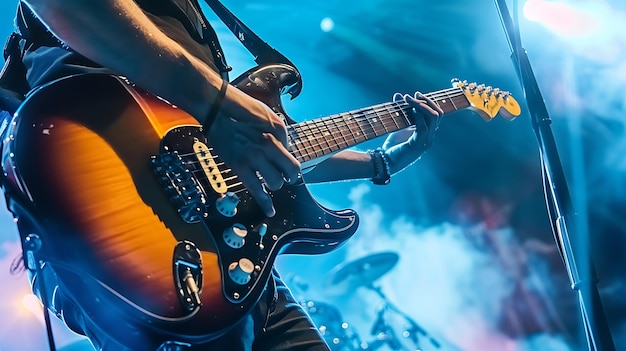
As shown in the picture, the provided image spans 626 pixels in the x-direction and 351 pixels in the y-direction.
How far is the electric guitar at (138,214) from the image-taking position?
2.94 feet

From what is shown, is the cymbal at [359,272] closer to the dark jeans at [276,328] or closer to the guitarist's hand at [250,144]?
the dark jeans at [276,328]

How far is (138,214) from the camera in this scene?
3.27 ft

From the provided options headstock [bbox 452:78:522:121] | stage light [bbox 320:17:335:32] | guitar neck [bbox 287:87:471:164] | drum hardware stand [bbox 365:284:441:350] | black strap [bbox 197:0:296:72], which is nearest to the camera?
guitar neck [bbox 287:87:471:164]

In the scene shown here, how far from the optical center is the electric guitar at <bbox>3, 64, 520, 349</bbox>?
896 mm

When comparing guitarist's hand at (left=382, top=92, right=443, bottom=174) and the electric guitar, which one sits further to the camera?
guitarist's hand at (left=382, top=92, right=443, bottom=174)

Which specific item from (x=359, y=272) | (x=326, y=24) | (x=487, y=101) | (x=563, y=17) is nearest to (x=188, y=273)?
(x=487, y=101)

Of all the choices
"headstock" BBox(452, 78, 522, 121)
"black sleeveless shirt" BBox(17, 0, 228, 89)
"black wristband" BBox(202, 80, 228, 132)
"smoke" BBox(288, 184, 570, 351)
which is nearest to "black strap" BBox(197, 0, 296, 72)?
"black sleeveless shirt" BBox(17, 0, 228, 89)

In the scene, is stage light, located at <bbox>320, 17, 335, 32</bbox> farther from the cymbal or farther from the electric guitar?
the electric guitar

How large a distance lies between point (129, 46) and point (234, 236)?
1.35 feet

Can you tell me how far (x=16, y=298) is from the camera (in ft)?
7.45

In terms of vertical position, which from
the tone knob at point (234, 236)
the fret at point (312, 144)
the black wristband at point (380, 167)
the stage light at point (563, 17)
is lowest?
the tone knob at point (234, 236)

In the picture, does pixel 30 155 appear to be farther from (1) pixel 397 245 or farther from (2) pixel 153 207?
(1) pixel 397 245

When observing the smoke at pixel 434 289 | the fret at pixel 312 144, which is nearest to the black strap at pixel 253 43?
the fret at pixel 312 144

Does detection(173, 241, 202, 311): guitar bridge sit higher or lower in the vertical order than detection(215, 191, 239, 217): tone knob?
lower
